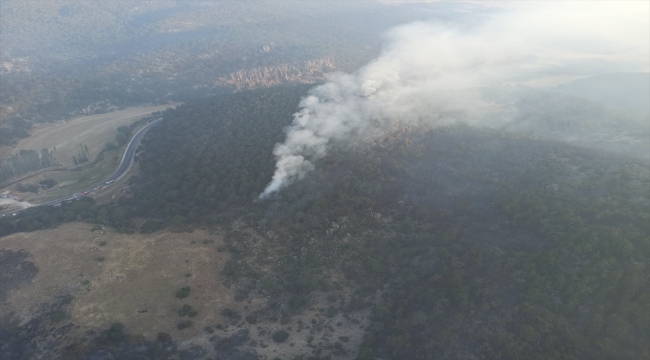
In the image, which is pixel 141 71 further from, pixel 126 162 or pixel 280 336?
pixel 280 336

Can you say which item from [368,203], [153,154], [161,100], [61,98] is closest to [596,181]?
[368,203]

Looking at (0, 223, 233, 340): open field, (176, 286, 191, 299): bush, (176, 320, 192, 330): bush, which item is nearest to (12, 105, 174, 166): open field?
(0, 223, 233, 340): open field

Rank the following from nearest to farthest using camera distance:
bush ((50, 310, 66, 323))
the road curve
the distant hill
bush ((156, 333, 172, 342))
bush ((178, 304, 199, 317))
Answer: bush ((156, 333, 172, 342))
bush ((50, 310, 66, 323))
bush ((178, 304, 199, 317))
the road curve
the distant hill

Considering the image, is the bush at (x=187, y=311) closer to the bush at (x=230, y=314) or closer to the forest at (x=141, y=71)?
the bush at (x=230, y=314)

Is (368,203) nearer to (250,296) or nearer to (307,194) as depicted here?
(307,194)

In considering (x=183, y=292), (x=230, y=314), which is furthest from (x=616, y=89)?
(x=183, y=292)

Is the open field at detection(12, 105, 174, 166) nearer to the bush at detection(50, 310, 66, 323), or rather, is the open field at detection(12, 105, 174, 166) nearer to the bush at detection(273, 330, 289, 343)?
the bush at detection(50, 310, 66, 323)
